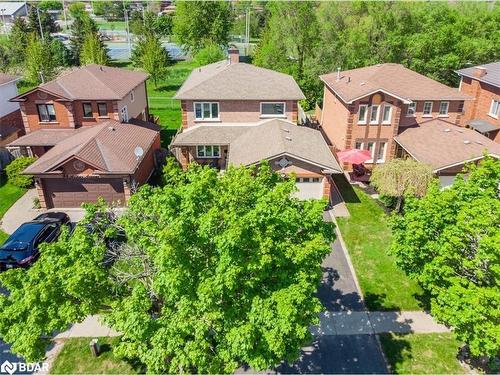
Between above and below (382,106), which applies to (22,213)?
below

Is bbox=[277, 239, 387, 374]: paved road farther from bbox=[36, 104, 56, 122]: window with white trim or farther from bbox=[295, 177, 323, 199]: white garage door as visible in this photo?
bbox=[36, 104, 56, 122]: window with white trim

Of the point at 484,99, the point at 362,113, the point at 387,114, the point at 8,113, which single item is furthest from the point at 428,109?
the point at 8,113

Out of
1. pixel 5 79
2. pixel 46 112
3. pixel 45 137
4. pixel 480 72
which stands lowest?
pixel 45 137

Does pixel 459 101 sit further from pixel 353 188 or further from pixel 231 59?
pixel 231 59

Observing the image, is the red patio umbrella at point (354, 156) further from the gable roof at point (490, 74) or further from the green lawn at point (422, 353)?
the green lawn at point (422, 353)

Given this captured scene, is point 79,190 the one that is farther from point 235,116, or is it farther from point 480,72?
point 480,72

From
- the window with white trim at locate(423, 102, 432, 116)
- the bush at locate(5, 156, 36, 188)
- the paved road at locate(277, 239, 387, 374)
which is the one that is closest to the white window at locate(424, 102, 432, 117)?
the window with white trim at locate(423, 102, 432, 116)
